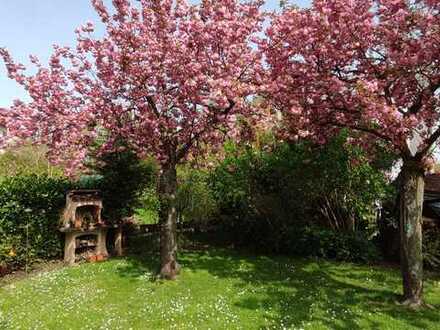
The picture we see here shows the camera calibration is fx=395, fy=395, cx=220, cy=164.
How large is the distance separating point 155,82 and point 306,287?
7105 mm

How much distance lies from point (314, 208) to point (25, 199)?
1087 cm

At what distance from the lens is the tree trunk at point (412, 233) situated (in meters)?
9.50

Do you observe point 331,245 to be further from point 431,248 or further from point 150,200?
point 150,200

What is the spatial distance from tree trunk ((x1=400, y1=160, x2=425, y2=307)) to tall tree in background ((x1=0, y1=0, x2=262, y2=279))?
456 cm

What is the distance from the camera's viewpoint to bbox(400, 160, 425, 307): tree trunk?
31.2ft

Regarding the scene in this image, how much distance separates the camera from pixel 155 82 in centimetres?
1122

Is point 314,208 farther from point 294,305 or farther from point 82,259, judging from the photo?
point 82,259

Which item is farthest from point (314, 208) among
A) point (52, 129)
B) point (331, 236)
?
point (52, 129)

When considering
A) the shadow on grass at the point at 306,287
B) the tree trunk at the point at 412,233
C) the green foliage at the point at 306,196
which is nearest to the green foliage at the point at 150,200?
the shadow on grass at the point at 306,287

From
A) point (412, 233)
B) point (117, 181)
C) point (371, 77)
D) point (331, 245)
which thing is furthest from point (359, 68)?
point (117, 181)

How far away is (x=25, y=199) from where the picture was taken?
13898 mm

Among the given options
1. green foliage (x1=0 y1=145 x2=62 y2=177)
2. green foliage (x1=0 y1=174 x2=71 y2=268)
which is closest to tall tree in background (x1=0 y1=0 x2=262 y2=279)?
green foliage (x1=0 y1=174 x2=71 y2=268)

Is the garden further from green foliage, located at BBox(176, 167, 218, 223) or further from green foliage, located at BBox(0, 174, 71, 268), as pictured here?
green foliage, located at BBox(176, 167, 218, 223)

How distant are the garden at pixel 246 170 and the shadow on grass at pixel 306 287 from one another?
6cm
